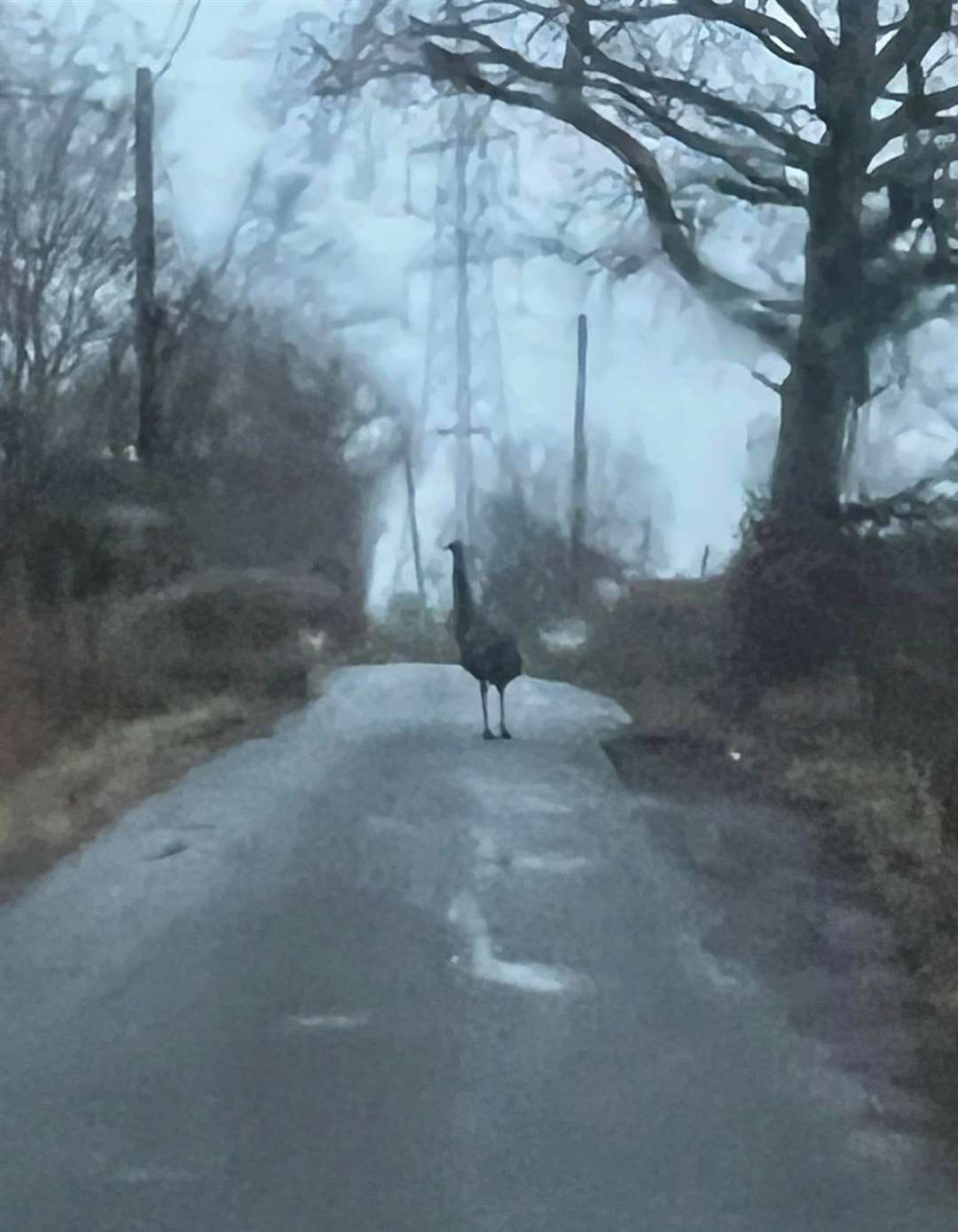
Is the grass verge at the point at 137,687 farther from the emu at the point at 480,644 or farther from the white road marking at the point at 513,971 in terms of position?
the white road marking at the point at 513,971

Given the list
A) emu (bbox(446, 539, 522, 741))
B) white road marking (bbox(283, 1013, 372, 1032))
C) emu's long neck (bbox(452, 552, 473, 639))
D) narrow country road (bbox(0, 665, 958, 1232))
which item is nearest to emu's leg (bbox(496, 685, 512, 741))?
emu (bbox(446, 539, 522, 741))

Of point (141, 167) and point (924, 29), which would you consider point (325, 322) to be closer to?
point (141, 167)

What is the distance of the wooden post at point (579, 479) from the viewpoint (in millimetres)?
14328

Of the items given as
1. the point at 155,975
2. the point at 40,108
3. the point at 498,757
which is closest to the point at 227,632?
the point at 498,757

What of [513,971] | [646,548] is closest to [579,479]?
[646,548]

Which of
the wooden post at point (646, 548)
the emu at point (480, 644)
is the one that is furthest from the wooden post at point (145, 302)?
the wooden post at point (646, 548)

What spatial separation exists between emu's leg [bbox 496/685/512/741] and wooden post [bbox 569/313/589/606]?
2141 millimetres

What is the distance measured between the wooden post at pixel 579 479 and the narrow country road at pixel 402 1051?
4176 millimetres

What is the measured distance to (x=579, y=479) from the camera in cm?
1712

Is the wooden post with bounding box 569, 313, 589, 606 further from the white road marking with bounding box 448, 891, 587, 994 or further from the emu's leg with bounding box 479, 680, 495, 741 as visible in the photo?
the white road marking with bounding box 448, 891, 587, 994

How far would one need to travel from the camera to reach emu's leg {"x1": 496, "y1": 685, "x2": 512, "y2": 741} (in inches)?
631

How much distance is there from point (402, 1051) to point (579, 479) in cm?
1101

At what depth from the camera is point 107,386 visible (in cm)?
1714

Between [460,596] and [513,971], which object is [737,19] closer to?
[460,596]
